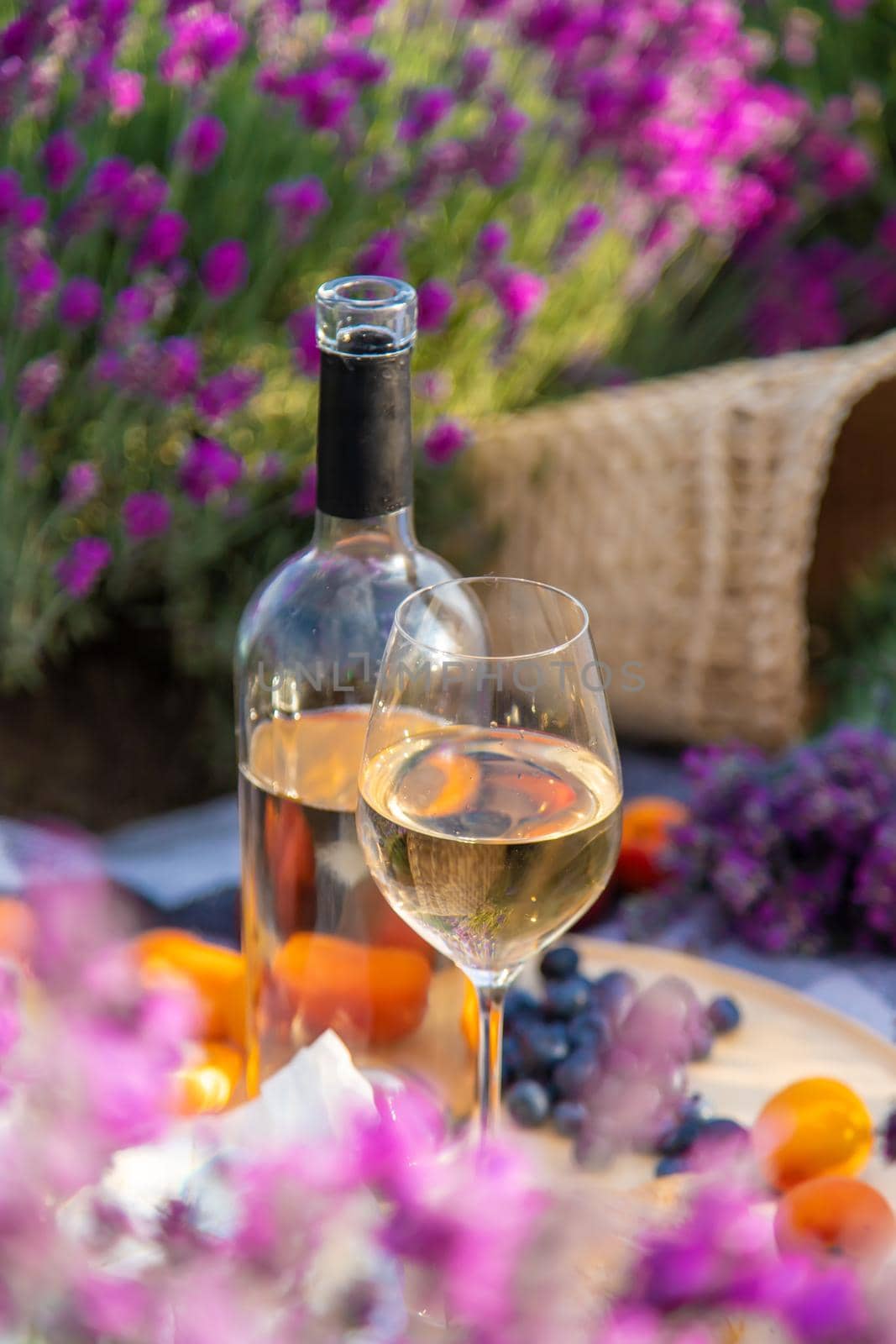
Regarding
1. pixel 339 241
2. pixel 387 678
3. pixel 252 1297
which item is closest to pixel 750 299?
pixel 339 241

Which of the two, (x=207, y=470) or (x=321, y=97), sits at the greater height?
(x=321, y=97)

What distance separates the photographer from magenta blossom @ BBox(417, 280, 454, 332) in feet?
5.77

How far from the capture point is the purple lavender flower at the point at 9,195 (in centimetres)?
149

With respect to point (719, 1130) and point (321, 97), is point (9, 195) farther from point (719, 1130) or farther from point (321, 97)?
point (719, 1130)

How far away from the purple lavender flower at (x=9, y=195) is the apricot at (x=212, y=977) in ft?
2.35

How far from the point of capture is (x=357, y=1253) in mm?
432

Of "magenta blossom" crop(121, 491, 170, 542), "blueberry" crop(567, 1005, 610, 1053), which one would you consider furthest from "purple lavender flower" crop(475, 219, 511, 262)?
"blueberry" crop(567, 1005, 610, 1053)

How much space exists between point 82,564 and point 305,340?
0.34 meters

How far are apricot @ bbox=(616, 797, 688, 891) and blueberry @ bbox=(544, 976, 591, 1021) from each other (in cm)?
44

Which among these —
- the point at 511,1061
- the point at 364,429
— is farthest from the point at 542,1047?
the point at 364,429

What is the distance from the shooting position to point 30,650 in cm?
180

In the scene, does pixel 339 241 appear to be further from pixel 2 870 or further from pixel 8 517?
pixel 2 870

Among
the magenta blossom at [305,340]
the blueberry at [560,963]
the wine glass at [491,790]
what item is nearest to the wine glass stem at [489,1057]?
the wine glass at [491,790]

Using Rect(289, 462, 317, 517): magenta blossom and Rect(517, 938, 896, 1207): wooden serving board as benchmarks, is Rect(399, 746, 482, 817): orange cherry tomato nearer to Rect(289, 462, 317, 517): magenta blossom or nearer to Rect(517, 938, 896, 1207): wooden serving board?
Rect(517, 938, 896, 1207): wooden serving board
